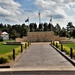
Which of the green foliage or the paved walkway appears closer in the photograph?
the paved walkway

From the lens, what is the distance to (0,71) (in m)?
12.2

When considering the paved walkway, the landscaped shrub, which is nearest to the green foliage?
the landscaped shrub

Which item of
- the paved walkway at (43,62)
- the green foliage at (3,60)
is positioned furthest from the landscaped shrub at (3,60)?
the paved walkway at (43,62)

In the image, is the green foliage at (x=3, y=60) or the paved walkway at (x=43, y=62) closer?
the paved walkway at (x=43, y=62)

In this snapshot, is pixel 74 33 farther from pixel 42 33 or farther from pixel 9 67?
pixel 9 67

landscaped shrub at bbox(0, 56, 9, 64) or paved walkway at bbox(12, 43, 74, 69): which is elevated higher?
landscaped shrub at bbox(0, 56, 9, 64)

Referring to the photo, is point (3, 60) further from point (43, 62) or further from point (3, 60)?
point (43, 62)

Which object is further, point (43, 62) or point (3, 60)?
point (43, 62)

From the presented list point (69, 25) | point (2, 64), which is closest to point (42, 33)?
point (2, 64)

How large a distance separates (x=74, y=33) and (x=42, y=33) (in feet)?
108

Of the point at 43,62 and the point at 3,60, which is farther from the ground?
the point at 3,60

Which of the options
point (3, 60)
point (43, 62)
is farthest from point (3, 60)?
point (43, 62)

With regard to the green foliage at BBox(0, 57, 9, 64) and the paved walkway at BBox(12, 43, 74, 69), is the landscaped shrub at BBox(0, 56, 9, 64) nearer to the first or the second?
the green foliage at BBox(0, 57, 9, 64)

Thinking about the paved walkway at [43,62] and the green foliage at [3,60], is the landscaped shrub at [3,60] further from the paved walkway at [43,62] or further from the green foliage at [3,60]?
the paved walkway at [43,62]
